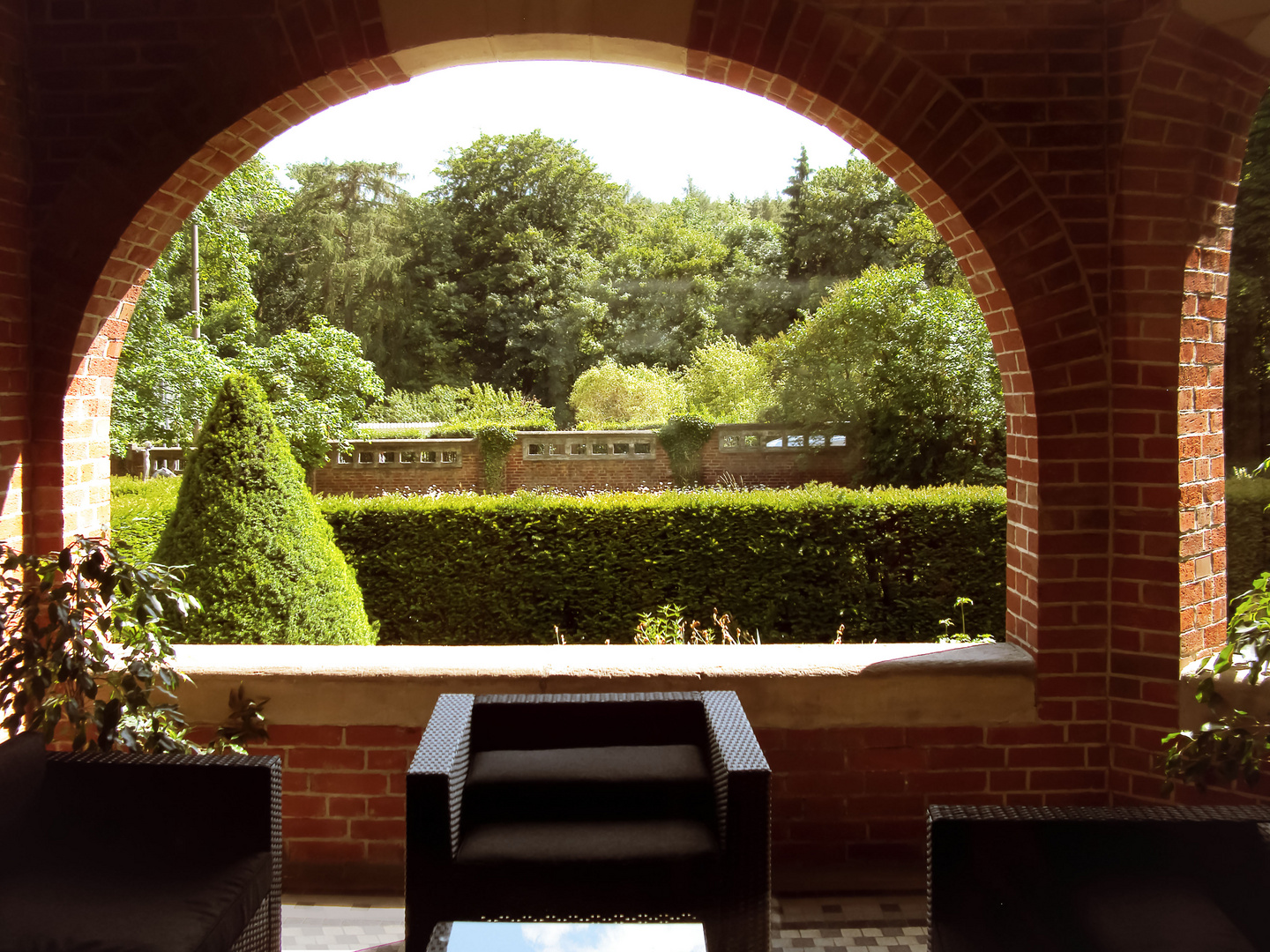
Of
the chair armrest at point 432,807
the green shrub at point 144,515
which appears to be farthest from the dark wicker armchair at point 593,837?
the green shrub at point 144,515

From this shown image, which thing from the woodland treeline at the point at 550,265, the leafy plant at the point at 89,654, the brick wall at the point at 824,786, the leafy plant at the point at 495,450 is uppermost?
the woodland treeline at the point at 550,265

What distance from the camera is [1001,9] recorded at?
2.56 meters

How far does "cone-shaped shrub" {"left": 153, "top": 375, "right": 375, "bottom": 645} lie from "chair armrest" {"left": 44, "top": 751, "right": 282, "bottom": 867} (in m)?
2.42

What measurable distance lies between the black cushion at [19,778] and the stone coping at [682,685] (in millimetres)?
670

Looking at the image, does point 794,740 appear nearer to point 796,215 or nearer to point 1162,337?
point 1162,337

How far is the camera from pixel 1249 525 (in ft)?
23.4

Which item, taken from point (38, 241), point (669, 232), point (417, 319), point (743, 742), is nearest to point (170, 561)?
point (38, 241)

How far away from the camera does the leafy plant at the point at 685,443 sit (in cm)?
1598

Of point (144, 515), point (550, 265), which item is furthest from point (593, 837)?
point (550, 265)

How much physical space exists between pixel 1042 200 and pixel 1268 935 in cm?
183

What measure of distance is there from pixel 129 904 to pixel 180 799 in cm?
28

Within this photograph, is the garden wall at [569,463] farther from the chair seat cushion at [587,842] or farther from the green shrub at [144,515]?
the chair seat cushion at [587,842]

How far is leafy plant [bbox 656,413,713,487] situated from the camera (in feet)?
52.4

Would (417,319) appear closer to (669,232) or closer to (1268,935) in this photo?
(669,232)
